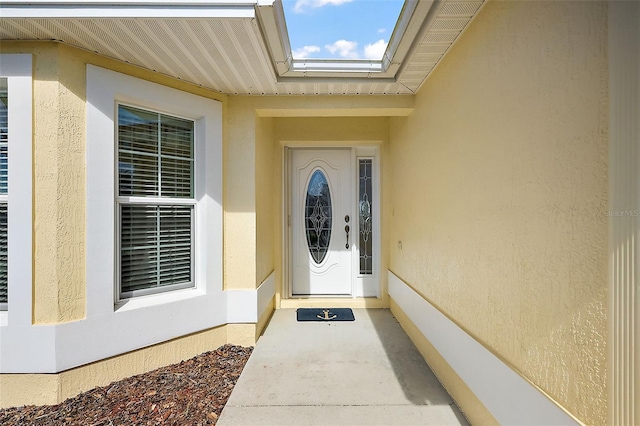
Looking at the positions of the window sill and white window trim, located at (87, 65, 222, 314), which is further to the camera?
the window sill

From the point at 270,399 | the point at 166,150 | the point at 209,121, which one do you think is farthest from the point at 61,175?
the point at 270,399

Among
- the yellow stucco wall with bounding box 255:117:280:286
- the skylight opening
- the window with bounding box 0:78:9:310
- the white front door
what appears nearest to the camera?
the skylight opening

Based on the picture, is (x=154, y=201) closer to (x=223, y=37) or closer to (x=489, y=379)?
(x=223, y=37)

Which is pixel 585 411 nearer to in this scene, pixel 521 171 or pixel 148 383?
pixel 521 171

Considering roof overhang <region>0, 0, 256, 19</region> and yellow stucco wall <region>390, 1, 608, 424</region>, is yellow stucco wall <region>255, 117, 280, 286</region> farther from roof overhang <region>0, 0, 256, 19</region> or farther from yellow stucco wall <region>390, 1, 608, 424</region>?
yellow stucco wall <region>390, 1, 608, 424</region>

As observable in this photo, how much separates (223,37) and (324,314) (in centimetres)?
340

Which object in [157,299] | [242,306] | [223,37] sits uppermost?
[223,37]

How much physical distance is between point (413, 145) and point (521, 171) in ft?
5.89

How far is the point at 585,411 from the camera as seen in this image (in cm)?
119

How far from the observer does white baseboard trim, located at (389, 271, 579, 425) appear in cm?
138

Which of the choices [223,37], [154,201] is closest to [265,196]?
[154,201]

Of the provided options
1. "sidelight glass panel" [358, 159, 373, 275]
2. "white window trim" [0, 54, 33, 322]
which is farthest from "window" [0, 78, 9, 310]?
"sidelight glass panel" [358, 159, 373, 275]

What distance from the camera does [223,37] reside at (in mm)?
2127

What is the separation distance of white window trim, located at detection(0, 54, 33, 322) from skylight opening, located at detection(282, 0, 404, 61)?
2054mm
